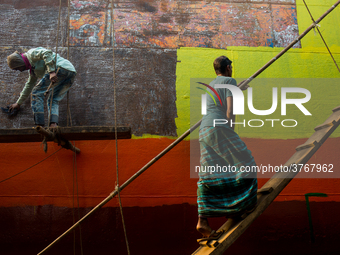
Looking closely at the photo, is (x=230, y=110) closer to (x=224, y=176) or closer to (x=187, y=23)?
(x=224, y=176)

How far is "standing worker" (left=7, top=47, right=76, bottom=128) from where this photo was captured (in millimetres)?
3555

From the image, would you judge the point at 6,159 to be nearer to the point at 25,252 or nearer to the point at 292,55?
the point at 25,252

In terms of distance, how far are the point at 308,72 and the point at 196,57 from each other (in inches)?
71.2

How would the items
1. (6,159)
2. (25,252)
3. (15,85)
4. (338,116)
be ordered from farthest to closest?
(15,85) < (6,159) < (25,252) < (338,116)

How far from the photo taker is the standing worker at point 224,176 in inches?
89.0

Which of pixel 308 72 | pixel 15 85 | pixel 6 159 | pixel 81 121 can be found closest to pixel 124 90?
pixel 81 121

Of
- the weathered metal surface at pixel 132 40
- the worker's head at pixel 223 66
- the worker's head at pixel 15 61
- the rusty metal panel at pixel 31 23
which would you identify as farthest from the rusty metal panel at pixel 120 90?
the worker's head at pixel 223 66

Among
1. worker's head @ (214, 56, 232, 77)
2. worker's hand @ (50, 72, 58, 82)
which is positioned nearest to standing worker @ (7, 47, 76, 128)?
worker's hand @ (50, 72, 58, 82)

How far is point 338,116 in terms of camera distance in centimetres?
285

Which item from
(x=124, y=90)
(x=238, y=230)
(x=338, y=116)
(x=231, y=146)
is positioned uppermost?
(x=124, y=90)

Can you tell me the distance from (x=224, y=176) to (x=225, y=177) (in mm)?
12

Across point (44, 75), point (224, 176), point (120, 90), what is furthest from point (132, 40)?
point (224, 176)

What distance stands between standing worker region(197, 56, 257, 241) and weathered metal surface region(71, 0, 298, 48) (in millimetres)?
2369

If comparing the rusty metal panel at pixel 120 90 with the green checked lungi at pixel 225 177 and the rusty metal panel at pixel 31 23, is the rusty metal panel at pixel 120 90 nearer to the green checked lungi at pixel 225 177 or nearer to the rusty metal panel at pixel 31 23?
the rusty metal panel at pixel 31 23
